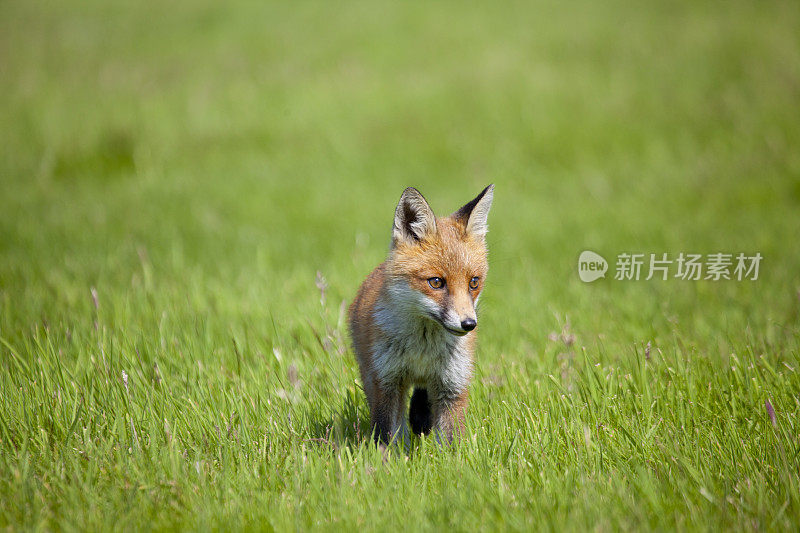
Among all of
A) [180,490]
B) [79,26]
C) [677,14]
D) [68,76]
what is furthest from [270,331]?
[79,26]

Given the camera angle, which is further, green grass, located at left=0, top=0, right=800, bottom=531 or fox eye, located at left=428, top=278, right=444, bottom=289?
fox eye, located at left=428, top=278, right=444, bottom=289

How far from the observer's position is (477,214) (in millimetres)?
4109

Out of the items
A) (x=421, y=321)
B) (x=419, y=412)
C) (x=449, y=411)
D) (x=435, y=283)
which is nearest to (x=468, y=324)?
(x=435, y=283)

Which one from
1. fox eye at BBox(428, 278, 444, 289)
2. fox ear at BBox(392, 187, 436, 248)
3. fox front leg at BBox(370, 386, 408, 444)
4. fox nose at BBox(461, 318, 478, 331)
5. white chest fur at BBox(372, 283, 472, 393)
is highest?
fox ear at BBox(392, 187, 436, 248)

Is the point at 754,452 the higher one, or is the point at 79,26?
the point at 79,26

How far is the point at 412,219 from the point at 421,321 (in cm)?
67

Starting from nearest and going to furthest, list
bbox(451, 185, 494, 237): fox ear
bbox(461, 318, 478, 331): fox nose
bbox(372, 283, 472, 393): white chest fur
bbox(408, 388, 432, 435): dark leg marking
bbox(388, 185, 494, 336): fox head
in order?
bbox(461, 318, 478, 331): fox nose < bbox(388, 185, 494, 336): fox head < bbox(372, 283, 472, 393): white chest fur < bbox(451, 185, 494, 237): fox ear < bbox(408, 388, 432, 435): dark leg marking

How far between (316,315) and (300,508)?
2.70 meters

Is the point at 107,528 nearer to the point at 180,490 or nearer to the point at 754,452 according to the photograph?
the point at 180,490

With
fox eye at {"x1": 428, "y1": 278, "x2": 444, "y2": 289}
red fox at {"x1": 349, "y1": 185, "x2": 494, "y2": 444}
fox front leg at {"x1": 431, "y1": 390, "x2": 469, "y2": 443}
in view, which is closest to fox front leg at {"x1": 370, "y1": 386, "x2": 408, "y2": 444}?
red fox at {"x1": 349, "y1": 185, "x2": 494, "y2": 444}

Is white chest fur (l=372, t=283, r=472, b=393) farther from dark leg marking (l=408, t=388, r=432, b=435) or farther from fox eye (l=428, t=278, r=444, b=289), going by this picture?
dark leg marking (l=408, t=388, r=432, b=435)

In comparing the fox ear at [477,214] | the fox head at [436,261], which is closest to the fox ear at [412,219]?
the fox head at [436,261]

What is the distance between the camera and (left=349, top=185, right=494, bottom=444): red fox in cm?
371

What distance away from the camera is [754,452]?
11.3ft
